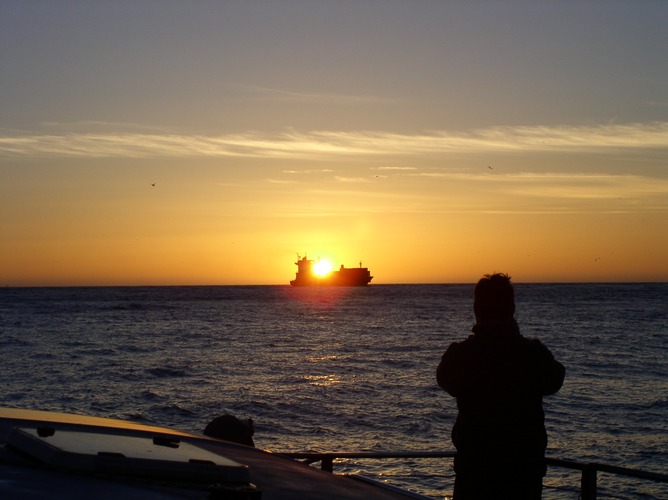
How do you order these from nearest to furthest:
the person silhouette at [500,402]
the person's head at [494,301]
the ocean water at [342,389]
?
1. the person silhouette at [500,402]
2. the person's head at [494,301]
3. the ocean water at [342,389]

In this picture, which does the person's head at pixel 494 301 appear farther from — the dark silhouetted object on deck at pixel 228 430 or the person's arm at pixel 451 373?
the dark silhouetted object on deck at pixel 228 430

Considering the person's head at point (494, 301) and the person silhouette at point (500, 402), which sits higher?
the person's head at point (494, 301)

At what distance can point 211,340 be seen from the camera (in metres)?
49.6

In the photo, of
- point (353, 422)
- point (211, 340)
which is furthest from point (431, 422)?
point (211, 340)

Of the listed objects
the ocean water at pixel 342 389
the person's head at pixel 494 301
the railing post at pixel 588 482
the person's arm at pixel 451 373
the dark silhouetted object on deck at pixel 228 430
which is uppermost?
the person's head at pixel 494 301

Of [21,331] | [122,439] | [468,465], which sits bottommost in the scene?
[21,331]

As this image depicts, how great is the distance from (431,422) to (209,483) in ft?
62.0

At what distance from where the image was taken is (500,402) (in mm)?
3975

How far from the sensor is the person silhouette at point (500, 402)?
393cm

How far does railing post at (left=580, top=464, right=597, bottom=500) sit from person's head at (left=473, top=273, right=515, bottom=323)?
4.15 feet

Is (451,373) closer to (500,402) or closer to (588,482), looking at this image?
(500,402)

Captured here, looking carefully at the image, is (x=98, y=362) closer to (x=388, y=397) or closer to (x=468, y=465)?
(x=388, y=397)

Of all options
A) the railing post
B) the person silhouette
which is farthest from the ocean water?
the person silhouette

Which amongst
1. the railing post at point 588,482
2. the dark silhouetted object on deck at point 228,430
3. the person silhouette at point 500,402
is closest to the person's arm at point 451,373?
the person silhouette at point 500,402
